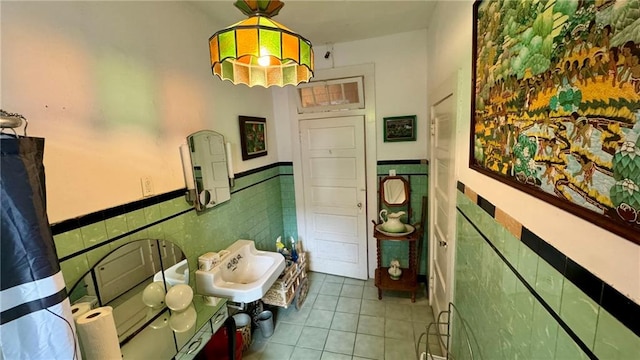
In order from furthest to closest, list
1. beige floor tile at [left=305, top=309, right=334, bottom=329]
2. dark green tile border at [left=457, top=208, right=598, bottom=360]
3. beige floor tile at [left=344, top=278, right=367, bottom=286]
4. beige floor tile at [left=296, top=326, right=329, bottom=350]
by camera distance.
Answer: beige floor tile at [left=344, top=278, right=367, bottom=286] → beige floor tile at [left=305, top=309, right=334, bottom=329] → beige floor tile at [left=296, top=326, right=329, bottom=350] → dark green tile border at [left=457, top=208, right=598, bottom=360]

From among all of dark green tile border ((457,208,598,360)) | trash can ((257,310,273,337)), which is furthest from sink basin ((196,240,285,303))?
dark green tile border ((457,208,598,360))

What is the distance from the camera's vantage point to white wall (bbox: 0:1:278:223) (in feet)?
3.10

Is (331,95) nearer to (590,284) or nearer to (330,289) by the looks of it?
(330,289)

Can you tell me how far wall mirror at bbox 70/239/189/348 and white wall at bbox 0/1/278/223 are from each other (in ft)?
0.92

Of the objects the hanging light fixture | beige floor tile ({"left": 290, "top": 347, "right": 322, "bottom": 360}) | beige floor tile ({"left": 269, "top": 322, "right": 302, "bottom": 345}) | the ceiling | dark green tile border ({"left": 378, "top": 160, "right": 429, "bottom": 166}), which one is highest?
the ceiling

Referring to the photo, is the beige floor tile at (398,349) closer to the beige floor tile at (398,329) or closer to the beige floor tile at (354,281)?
the beige floor tile at (398,329)

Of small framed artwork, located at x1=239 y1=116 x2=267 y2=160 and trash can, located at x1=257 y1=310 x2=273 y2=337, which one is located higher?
small framed artwork, located at x1=239 y1=116 x2=267 y2=160

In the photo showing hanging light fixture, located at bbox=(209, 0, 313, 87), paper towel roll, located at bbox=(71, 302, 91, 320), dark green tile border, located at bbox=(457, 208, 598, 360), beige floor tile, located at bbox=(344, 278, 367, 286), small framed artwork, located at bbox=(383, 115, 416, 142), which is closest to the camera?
dark green tile border, located at bbox=(457, 208, 598, 360)

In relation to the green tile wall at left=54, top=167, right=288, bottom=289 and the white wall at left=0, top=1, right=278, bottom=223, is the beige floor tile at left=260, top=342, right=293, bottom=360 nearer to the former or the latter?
the green tile wall at left=54, top=167, right=288, bottom=289

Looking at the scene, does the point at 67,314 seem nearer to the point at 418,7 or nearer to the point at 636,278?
the point at 636,278

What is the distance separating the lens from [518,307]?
767mm

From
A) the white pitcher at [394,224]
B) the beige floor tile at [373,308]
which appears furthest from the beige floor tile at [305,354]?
the white pitcher at [394,224]

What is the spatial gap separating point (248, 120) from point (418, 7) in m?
1.61

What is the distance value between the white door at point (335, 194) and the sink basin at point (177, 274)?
4.96ft
